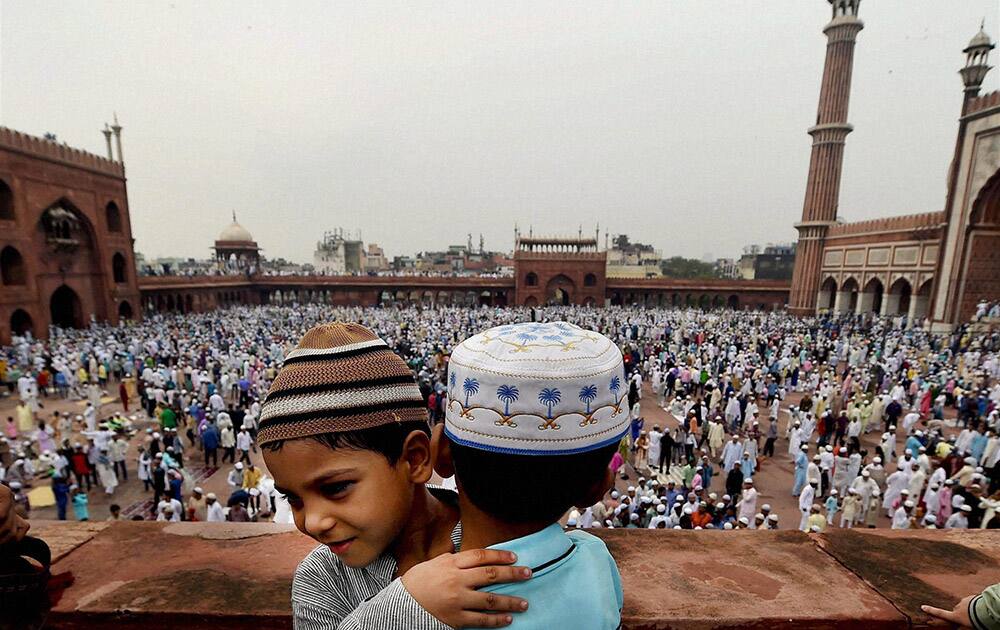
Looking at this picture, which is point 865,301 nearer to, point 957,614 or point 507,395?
point 957,614

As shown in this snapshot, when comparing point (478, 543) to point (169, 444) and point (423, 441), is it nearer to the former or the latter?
point (423, 441)

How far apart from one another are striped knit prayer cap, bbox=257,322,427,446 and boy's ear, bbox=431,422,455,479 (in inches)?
2.2

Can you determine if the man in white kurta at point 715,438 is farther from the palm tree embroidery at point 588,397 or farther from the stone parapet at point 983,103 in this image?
the stone parapet at point 983,103

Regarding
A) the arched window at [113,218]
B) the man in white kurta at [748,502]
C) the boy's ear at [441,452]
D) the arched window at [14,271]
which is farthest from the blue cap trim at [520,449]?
the arched window at [113,218]

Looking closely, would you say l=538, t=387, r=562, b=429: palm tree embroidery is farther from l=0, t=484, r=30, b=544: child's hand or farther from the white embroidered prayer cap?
l=0, t=484, r=30, b=544: child's hand

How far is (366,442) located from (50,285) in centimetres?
2537

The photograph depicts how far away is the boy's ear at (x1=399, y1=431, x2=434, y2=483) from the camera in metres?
0.92

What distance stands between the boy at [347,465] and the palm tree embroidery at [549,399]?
297mm

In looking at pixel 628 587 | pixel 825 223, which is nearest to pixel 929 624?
pixel 628 587

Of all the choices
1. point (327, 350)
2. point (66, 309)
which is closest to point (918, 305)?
point (327, 350)

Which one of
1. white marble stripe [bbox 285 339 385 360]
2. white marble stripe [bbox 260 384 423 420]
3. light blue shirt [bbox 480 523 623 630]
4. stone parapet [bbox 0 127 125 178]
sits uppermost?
stone parapet [bbox 0 127 125 178]

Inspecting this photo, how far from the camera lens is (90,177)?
2084cm

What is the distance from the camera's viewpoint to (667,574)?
4.69 ft

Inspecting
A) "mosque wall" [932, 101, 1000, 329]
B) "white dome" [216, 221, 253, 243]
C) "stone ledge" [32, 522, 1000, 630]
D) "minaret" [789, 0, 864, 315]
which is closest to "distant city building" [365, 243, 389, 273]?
"white dome" [216, 221, 253, 243]
